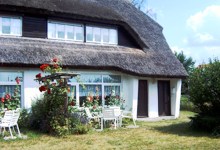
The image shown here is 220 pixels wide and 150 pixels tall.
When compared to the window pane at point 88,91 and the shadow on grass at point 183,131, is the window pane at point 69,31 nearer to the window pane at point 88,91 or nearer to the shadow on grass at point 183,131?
the window pane at point 88,91

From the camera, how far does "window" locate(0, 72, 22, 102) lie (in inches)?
535

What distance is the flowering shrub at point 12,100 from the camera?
13170 millimetres

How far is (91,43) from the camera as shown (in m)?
17.3

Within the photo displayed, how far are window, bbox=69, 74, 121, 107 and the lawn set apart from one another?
3.53 meters

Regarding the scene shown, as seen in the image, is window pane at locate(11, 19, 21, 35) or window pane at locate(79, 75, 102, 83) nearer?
window pane at locate(11, 19, 21, 35)

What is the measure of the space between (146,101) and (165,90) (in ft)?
5.96

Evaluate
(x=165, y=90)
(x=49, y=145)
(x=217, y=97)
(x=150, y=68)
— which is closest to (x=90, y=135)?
(x=49, y=145)

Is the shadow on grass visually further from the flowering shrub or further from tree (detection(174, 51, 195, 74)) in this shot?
tree (detection(174, 51, 195, 74))

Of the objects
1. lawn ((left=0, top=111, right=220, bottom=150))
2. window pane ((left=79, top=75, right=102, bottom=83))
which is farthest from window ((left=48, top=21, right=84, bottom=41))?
lawn ((left=0, top=111, right=220, bottom=150))

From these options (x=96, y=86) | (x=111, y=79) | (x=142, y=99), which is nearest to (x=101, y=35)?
(x=111, y=79)

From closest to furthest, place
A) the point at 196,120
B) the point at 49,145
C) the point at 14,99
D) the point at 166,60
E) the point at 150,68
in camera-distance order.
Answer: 1. the point at 49,145
2. the point at 196,120
3. the point at 14,99
4. the point at 150,68
5. the point at 166,60

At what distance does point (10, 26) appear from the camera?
1493 centimetres

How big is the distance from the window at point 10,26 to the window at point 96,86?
3.47 meters

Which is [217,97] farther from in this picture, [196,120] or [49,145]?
[49,145]
